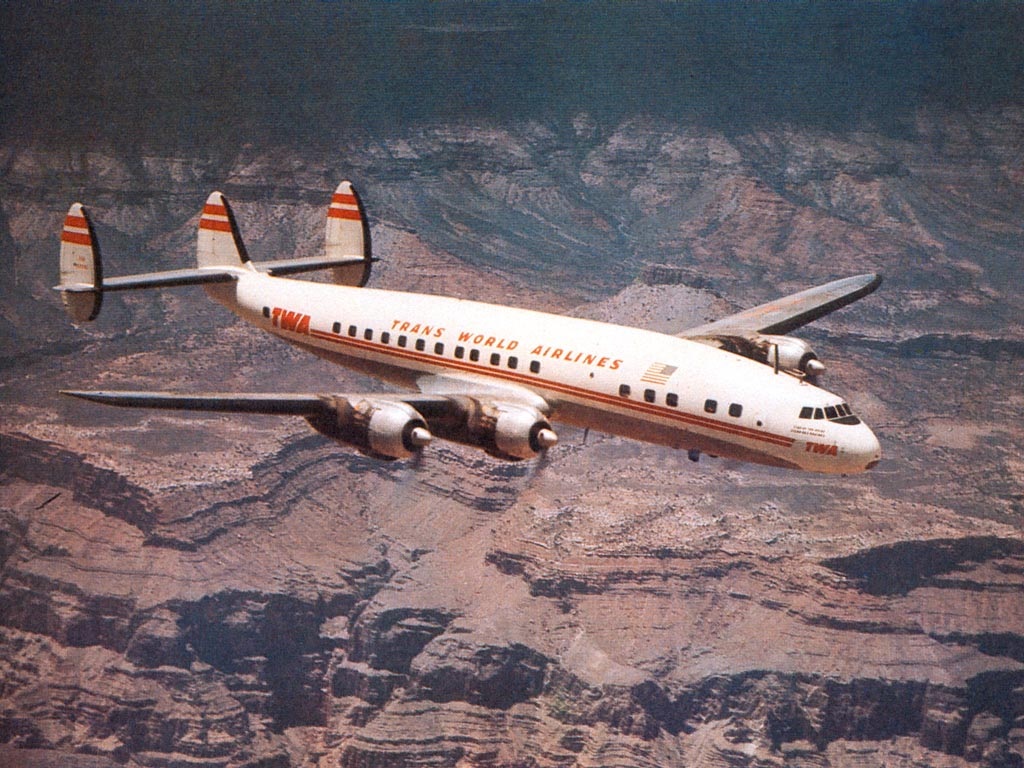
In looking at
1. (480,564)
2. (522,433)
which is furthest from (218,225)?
(480,564)

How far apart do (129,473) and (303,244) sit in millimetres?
22929

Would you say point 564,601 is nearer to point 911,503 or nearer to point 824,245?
point 911,503

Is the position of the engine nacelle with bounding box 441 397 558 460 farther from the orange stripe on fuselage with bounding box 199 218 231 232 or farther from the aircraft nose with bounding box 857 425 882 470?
the orange stripe on fuselage with bounding box 199 218 231 232

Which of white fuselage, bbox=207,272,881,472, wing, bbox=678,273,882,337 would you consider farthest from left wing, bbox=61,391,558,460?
wing, bbox=678,273,882,337

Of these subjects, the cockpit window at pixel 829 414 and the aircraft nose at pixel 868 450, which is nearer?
the aircraft nose at pixel 868 450

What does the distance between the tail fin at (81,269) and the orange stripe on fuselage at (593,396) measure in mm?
8124

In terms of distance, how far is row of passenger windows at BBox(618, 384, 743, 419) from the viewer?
28.8 m

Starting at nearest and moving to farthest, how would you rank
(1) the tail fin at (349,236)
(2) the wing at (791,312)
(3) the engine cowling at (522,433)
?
(3) the engine cowling at (522,433), (2) the wing at (791,312), (1) the tail fin at (349,236)

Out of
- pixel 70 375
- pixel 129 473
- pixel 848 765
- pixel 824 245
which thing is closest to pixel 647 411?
pixel 70 375

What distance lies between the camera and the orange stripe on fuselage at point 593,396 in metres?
28.7

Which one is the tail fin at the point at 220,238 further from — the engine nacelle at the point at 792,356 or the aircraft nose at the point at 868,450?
the aircraft nose at the point at 868,450

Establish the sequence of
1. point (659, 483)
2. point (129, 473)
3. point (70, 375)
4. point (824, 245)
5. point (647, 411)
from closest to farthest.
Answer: point (647, 411)
point (70, 375)
point (129, 473)
point (659, 483)
point (824, 245)

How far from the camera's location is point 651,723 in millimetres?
83562

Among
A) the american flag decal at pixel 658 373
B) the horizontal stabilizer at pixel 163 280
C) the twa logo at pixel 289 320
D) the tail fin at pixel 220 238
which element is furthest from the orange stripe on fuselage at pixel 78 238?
the american flag decal at pixel 658 373
